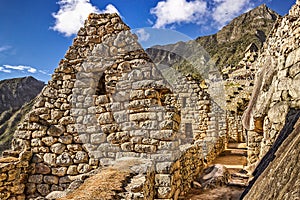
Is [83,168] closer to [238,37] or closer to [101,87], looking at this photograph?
[101,87]

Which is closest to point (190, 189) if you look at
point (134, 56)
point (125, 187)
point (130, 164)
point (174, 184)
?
point (174, 184)

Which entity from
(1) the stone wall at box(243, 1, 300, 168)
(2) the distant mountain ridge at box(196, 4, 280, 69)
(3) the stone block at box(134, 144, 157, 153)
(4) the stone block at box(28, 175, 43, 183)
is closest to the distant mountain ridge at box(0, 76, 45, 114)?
(4) the stone block at box(28, 175, 43, 183)

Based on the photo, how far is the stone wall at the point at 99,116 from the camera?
4.15 meters

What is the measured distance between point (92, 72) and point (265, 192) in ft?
11.8

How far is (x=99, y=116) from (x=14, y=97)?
78.3ft

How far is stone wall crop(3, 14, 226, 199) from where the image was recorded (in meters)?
4.15

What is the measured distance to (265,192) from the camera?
257 centimetres

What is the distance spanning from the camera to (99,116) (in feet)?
14.7

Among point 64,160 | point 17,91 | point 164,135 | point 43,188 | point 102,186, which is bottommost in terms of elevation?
point 43,188

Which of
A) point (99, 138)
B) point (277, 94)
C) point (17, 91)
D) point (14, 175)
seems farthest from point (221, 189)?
point (17, 91)

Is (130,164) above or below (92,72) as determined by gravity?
below

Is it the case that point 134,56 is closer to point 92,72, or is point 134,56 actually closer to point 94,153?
point 92,72

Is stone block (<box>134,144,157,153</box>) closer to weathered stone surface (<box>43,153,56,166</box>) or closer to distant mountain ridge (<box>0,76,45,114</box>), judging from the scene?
weathered stone surface (<box>43,153,56,166</box>)

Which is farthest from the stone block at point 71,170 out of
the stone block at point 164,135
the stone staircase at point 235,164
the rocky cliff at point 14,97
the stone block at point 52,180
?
the rocky cliff at point 14,97
